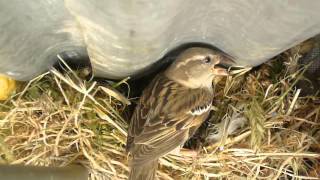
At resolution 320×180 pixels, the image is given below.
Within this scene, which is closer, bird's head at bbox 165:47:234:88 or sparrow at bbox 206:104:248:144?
bird's head at bbox 165:47:234:88

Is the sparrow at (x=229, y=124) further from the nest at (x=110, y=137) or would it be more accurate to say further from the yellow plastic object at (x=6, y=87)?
the yellow plastic object at (x=6, y=87)

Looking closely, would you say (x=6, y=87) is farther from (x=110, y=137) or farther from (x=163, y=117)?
(x=163, y=117)

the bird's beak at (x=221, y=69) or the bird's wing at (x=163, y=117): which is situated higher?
the bird's beak at (x=221, y=69)

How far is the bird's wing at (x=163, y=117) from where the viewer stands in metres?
1.88

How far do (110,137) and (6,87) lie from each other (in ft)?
1.28

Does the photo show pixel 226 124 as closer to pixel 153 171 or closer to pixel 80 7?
pixel 153 171

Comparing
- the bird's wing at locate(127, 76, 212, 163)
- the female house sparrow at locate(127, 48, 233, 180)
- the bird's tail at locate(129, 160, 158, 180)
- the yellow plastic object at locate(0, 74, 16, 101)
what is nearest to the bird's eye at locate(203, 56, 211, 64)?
the female house sparrow at locate(127, 48, 233, 180)

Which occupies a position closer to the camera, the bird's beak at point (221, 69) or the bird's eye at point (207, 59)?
the bird's eye at point (207, 59)

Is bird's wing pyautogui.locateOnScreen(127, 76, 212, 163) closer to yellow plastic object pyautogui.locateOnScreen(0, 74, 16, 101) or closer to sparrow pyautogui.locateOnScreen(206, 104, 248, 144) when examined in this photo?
sparrow pyautogui.locateOnScreen(206, 104, 248, 144)

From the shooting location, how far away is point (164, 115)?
1966mm

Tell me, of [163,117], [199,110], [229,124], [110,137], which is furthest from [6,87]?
[229,124]

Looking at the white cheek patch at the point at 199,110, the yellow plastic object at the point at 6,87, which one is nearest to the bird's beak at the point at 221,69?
the white cheek patch at the point at 199,110

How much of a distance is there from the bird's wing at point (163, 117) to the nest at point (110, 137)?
70 millimetres

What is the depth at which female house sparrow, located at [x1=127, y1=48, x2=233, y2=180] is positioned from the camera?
6.08 feet
